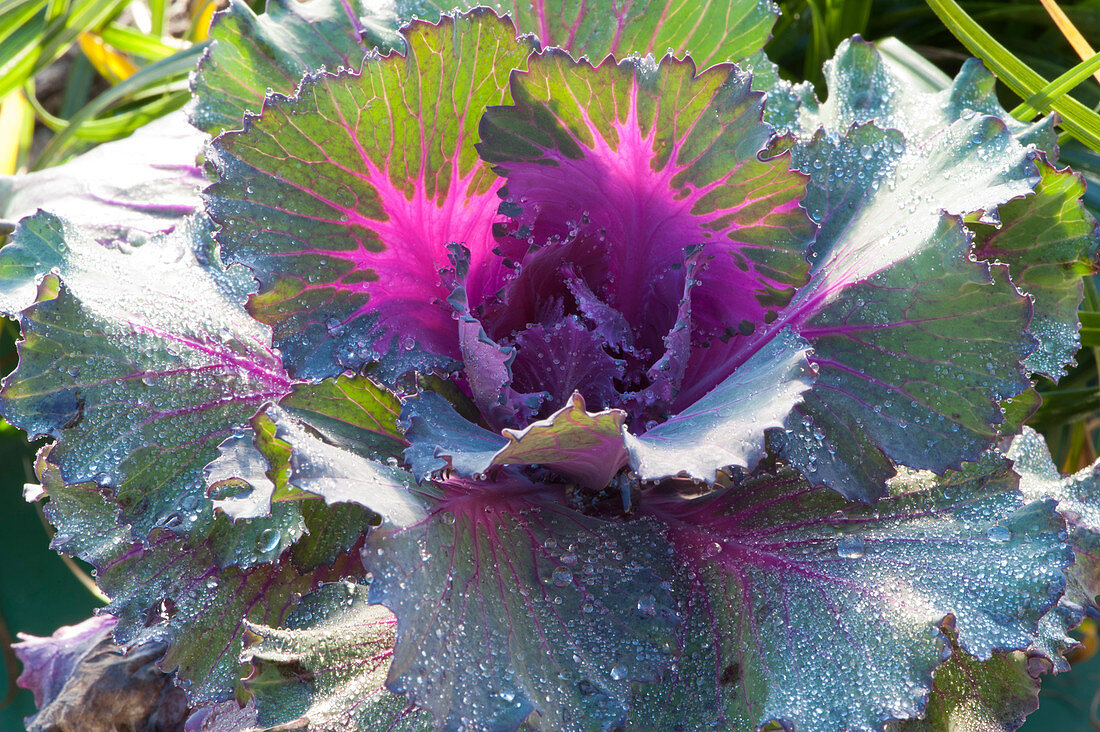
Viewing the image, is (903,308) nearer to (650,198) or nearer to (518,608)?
(650,198)

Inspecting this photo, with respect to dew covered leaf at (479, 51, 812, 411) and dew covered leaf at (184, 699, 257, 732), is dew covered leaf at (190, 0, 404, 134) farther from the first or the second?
dew covered leaf at (184, 699, 257, 732)

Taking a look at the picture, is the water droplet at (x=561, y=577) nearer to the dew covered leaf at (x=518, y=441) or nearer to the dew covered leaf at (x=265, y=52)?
the dew covered leaf at (x=518, y=441)

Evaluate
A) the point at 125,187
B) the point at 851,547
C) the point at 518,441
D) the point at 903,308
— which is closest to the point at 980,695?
the point at 851,547

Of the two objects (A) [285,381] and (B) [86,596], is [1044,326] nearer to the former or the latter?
(A) [285,381]

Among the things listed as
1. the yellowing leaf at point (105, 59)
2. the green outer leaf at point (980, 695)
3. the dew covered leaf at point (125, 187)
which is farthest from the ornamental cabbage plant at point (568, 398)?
the yellowing leaf at point (105, 59)

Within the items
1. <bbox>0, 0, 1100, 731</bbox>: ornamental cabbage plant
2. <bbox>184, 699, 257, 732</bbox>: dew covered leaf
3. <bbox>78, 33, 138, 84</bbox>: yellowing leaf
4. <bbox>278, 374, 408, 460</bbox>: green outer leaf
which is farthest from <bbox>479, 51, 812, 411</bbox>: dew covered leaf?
<bbox>78, 33, 138, 84</bbox>: yellowing leaf

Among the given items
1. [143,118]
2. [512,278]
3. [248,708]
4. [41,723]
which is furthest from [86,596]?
[512,278]
